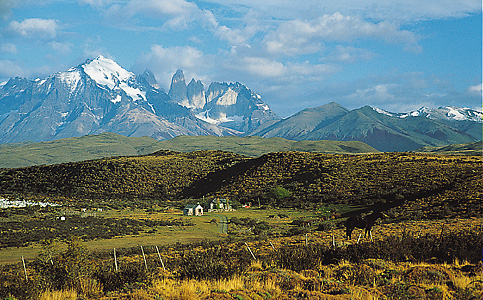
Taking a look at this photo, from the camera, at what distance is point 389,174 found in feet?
202

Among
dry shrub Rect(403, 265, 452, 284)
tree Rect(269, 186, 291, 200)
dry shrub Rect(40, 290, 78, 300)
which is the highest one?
dry shrub Rect(403, 265, 452, 284)

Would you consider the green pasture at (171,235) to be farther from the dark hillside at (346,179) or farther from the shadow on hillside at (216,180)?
the shadow on hillside at (216,180)

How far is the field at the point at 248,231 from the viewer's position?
11.8 meters

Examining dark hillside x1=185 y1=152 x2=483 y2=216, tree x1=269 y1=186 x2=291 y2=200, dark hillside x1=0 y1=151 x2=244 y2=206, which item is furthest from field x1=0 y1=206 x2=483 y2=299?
dark hillside x1=0 y1=151 x2=244 y2=206

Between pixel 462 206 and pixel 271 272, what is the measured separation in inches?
1163

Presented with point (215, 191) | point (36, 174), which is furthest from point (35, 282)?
point (36, 174)

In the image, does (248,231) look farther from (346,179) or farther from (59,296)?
(346,179)

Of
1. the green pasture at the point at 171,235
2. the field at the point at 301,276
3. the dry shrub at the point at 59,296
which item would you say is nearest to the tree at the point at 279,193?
the green pasture at the point at 171,235

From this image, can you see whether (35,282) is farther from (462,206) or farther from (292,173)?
(292,173)

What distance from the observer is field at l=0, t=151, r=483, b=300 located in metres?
11.8

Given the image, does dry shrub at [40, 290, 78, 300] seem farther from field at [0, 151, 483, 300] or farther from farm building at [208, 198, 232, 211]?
farm building at [208, 198, 232, 211]

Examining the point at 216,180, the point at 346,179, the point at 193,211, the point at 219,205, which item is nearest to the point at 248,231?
the point at 193,211

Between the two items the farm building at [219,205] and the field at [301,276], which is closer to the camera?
the field at [301,276]

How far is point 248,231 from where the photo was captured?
38.8m
